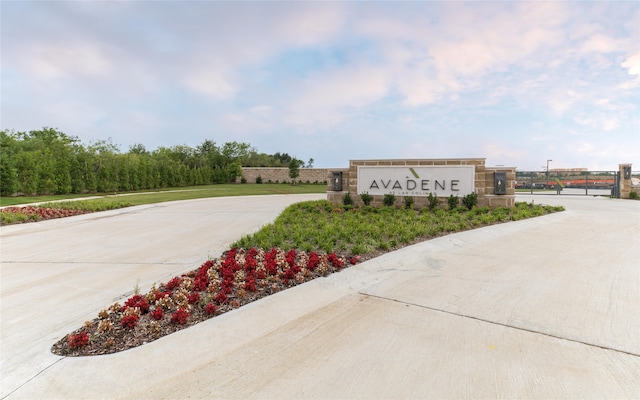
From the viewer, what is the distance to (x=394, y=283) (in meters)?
3.96

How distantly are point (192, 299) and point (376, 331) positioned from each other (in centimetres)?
189

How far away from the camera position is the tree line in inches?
745

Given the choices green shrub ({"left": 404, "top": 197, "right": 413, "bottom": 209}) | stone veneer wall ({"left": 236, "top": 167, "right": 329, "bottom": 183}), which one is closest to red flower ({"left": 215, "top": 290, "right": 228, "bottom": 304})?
green shrub ({"left": 404, "top": 197, "right": 413, "bottom": 209})

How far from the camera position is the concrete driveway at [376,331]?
6.83ft

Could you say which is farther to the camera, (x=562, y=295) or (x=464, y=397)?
(x=562, y=295)

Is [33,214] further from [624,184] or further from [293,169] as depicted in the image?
[293,169]

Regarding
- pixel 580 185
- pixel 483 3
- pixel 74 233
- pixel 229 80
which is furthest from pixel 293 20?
pixel 580 185

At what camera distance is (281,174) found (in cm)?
3509

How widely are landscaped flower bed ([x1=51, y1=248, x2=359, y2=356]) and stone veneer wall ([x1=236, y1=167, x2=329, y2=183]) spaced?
29166 millimetres

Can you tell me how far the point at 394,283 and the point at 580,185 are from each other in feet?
74.8

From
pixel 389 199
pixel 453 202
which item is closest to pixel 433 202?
pixel 453 202

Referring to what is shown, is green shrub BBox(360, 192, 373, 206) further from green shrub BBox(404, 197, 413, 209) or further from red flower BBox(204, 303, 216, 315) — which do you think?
red flower BBox(204, 303, 216, 315)

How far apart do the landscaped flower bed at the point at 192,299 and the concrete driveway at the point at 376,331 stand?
0.17 m

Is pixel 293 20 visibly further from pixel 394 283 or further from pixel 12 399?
pixel 12 399
